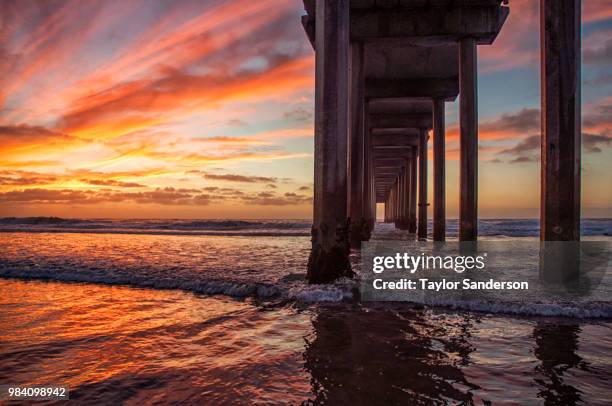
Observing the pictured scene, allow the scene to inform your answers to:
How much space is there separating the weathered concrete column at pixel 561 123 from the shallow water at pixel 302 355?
195 cm

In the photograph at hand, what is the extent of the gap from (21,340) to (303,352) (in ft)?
8.69

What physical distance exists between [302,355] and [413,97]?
1661 cm

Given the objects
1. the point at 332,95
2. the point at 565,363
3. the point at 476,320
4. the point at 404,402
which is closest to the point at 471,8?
the point at 332,95

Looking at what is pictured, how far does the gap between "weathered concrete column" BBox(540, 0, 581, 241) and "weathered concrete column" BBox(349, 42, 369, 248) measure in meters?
6.56

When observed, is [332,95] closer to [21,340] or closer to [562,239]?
[562,239]

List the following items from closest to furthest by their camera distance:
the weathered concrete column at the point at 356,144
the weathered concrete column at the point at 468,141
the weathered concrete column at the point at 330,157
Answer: the weathered concrete column at the point at 330,157, the weathered concrete column at the point at 468,141, the weathered concrete column at the point at 356,144

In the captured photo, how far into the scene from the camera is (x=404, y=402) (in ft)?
8.06

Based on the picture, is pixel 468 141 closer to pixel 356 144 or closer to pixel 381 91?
pixel 356 144

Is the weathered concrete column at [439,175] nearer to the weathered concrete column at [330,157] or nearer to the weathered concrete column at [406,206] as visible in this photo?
the weathered concrete column at [330,157]

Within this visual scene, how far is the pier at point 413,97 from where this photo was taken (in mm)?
5906

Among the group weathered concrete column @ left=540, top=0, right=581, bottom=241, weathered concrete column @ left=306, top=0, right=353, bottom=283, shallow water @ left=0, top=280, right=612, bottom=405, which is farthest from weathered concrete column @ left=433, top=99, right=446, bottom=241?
shallow water @ left=0, top=280, right=612, bottom=405

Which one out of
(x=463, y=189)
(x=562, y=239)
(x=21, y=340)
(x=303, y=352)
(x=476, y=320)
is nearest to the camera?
(x=303, y=352)

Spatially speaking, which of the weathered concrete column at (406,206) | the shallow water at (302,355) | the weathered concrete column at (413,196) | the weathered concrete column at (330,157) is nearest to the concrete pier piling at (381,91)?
the weathered concrete column at (330,157)

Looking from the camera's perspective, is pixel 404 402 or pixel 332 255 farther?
pixel 332 255
